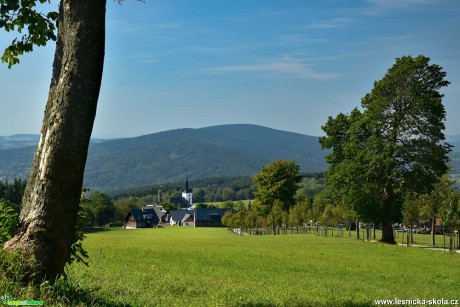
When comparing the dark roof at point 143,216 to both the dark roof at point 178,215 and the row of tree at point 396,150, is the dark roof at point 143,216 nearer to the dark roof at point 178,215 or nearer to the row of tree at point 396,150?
the dark roof at point 178,215

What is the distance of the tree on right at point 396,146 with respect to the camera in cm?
4297

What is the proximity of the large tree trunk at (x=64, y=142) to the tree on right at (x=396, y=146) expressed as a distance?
38.2m

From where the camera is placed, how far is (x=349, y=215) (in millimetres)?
63062

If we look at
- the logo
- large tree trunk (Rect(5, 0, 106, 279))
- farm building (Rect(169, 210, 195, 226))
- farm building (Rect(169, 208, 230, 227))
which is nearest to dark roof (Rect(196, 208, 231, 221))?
farm building (Rect(169, 208, 230, 227))

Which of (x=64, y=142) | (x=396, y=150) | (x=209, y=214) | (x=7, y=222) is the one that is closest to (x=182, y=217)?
(x=209, y=214)

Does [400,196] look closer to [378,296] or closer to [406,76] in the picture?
[406,76]

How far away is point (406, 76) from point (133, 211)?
133 meters

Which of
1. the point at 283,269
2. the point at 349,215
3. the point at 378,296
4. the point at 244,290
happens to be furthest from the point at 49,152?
the point at 349,215

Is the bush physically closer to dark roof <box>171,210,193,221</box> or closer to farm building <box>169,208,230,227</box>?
farm building <box>169,208,230,227</box>

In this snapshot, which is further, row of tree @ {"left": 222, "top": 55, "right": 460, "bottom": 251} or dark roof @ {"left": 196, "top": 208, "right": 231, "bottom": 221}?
dark roof @ {"left": 196, "top": 208, "right": 231, "bottom": 221}

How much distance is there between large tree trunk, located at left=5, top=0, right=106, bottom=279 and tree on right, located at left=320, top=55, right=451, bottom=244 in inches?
1504

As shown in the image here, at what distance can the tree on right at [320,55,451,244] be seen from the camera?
43.0 m

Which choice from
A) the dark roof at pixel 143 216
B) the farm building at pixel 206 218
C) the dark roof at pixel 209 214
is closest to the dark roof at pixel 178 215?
the farm building at pixel 206 218

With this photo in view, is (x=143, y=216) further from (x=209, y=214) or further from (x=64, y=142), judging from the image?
(x=64, y=142)
